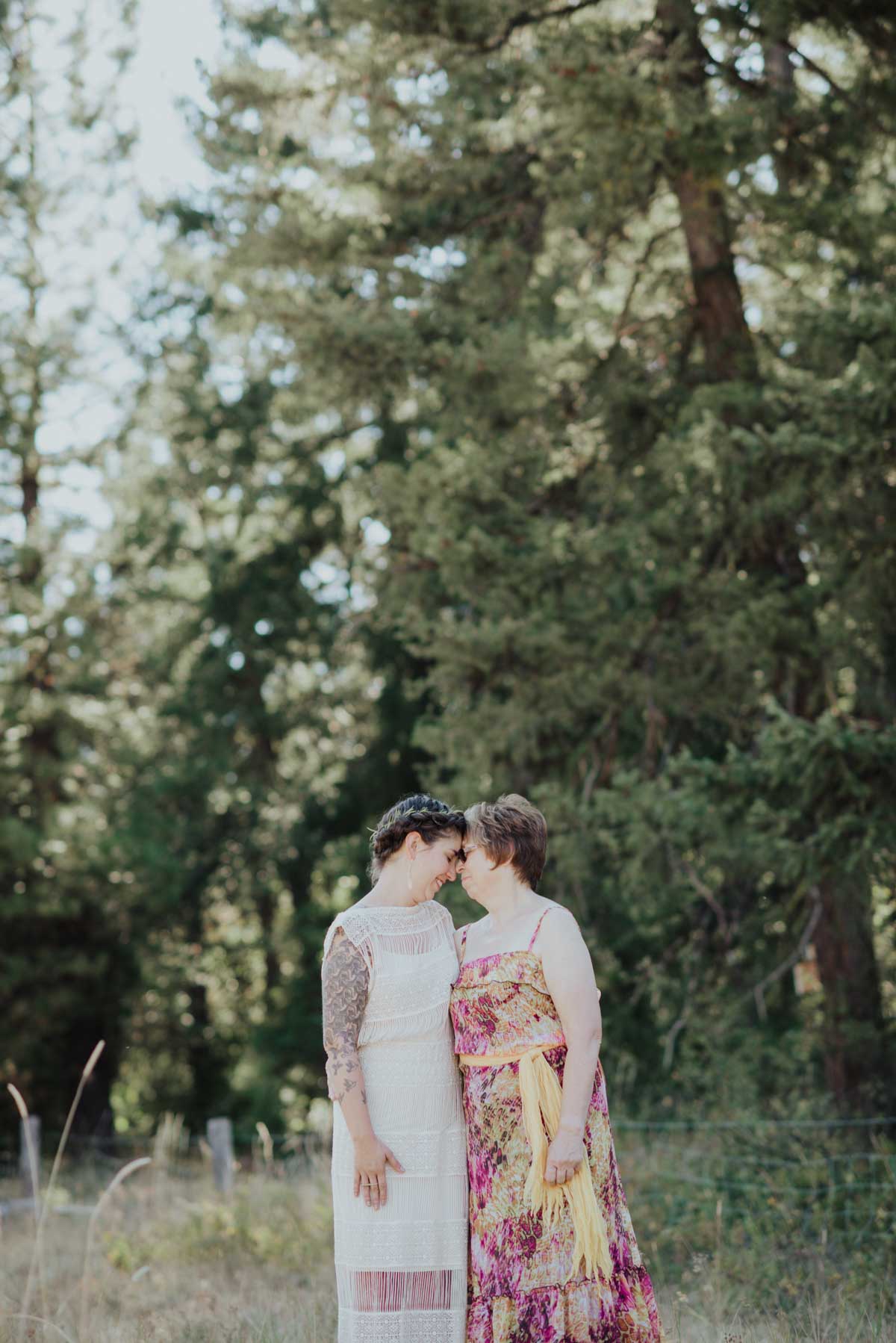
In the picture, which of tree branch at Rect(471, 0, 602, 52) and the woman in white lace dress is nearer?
the woman in white lace dress

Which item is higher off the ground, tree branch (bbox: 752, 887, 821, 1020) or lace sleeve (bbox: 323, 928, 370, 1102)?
tree branch (bbox: 752, 887, 821, 1020)

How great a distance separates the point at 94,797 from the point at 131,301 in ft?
19.8

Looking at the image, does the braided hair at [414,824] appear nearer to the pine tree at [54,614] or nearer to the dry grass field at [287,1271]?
the dry grass field at [287,1271]

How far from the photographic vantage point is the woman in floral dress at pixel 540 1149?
3.31 m

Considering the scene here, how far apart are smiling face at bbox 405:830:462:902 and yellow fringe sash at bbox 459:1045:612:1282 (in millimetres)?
522

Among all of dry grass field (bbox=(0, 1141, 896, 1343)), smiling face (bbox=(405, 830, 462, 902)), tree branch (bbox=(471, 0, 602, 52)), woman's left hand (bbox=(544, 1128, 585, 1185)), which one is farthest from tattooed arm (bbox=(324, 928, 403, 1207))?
tree branch (bbox=(471, 0, 602, 52))

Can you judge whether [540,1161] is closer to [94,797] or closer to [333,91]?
[333,91]

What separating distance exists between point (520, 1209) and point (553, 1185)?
0.35 ft

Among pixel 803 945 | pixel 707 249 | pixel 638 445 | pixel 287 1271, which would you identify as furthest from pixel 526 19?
pixel 287 1271

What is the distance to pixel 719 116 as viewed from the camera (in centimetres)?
733

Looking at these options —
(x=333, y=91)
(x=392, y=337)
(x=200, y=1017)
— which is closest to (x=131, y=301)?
(x=333, y=91)

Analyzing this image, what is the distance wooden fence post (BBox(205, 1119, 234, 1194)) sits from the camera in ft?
28.6

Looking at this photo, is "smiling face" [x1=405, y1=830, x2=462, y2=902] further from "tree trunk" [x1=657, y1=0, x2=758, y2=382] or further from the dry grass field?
"tree trunk" [x1=657, y1=0, x2=758, y2=382]

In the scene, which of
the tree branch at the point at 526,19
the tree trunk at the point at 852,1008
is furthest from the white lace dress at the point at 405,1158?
the tree branch at the point at 526,19
